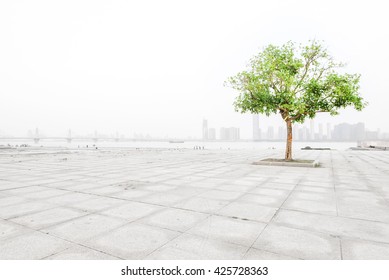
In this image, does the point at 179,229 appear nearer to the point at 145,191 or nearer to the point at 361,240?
the point at 361,240

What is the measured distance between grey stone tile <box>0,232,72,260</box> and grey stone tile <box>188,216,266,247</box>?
8.07 ft

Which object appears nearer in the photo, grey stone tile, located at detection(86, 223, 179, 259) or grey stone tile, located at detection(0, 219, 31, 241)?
grey stone tile, located at detection(86, 223, 179, 259)

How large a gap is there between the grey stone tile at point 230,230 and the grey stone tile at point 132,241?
0.63m

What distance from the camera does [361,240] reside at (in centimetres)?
463

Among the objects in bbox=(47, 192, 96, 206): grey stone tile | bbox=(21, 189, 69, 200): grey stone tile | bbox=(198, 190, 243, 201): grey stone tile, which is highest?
bbox=(21, 189, 69, 200): grey stone tile

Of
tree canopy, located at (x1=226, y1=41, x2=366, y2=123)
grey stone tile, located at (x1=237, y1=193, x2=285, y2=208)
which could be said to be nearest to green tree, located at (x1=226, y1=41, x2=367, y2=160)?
tree canopy, located at (x1=226, y1=41, x2=366, y2=123)

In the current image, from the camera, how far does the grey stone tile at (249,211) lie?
6.02 m

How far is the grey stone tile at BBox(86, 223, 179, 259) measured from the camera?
4.16 m

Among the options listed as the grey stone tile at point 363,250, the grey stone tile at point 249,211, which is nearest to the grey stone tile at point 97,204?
the grey stone tile at point 249,211

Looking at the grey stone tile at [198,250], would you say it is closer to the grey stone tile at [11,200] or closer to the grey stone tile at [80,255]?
Result: the grey stone tile at [80,255]

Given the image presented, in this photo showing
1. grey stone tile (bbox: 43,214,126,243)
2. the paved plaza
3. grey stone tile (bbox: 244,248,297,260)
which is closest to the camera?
grey stone tile (bbox: 244,248,297,260)

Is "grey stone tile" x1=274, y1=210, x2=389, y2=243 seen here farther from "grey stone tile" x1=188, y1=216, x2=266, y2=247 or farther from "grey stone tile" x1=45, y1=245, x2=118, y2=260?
"grey stone tile" x1=45, y1=245, x2=118, y2=260
